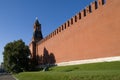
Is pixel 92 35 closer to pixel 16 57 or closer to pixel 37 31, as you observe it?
pixel 16 57

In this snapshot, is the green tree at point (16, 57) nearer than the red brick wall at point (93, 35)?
No

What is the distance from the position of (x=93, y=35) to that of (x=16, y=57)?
84.6ft

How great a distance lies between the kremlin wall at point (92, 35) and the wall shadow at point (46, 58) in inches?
142

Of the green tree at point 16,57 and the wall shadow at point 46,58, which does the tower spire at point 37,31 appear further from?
the green tree at point 16,57

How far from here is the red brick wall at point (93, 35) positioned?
18.9 metres

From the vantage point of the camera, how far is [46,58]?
43.3 metres

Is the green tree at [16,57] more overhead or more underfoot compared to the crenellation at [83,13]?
more underfoot

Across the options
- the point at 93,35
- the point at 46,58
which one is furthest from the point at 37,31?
the point at 93,35

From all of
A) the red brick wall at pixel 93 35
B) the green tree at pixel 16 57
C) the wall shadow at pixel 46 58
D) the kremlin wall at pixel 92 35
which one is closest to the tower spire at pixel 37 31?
the wall shadow at pixel 46 58

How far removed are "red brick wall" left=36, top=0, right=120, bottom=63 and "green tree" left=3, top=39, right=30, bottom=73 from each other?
1495cm

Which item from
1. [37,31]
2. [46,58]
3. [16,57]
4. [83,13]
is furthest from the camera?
[37,31]

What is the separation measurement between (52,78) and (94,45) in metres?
8.66

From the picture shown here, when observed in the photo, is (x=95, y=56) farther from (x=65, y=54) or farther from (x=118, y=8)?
(x=65, y=54)

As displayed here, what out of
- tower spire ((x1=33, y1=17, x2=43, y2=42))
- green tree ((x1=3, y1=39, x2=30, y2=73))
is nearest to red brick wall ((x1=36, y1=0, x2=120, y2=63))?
green tree ((x1=3, y1=39, x2=30, y2=73))
